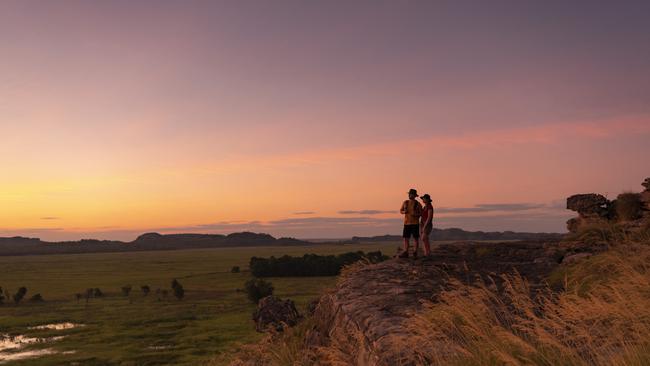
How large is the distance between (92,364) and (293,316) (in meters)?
20.4

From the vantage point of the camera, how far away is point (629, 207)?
925 inches

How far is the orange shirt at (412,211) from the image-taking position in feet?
56.0

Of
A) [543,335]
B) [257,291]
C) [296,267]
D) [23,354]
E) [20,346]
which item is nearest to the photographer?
[543,335]

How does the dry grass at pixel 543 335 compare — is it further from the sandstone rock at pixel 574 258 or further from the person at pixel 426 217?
the person at pixel 426 217

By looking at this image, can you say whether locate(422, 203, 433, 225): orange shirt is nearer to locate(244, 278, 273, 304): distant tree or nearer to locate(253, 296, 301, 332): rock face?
locate(253, 296, 301, 332): rock face

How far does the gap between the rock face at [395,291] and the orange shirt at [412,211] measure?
1338 millimetres

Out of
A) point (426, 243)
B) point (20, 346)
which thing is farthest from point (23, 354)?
point (426, 243)

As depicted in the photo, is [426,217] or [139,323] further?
[139,323]

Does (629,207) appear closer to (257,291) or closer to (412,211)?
(412,211)

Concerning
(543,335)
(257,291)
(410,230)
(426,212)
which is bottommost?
(257,291)

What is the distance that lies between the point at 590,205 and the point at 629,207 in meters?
2.08

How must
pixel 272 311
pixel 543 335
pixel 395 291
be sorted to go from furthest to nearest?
1. pixel 272 311
2. pixel 395 291
3. pixel 543 335

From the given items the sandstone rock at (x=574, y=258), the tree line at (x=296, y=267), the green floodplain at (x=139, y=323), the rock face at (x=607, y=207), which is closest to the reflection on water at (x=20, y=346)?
the green floodplain at (x=139, y=323)

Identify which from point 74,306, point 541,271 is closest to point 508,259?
point 541,271
